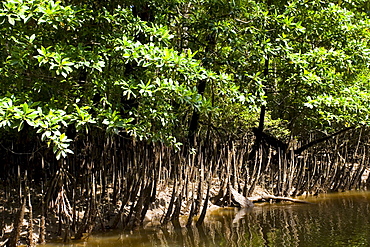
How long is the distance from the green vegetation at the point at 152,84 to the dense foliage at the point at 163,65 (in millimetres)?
22

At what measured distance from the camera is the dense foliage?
500cm

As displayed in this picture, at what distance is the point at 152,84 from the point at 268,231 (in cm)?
280

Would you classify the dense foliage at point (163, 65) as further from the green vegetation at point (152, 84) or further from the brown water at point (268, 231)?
the brown water at point (268, 231)

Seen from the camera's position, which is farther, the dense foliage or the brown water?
the brown water

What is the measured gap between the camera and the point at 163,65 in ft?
17.7

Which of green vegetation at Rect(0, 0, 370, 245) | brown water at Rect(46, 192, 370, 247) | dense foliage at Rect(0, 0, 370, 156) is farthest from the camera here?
brown water at Rect(46, 192, 370, 247)

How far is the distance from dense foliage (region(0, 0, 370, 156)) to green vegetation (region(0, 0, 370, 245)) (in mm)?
22

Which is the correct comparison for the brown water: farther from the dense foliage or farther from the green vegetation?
the dense foliage

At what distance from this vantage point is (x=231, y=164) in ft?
28.3

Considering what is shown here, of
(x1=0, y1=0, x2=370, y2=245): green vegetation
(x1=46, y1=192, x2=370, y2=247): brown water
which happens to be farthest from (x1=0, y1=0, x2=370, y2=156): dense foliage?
(x1=46, y1=192, x2=370, y2=247): brown water

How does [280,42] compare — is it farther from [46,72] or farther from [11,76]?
[11,76]

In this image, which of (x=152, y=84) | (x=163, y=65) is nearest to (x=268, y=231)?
(x=152, y=84)

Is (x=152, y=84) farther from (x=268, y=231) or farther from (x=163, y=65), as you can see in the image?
(x=268, y=231)

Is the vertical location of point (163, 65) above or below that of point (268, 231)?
above
